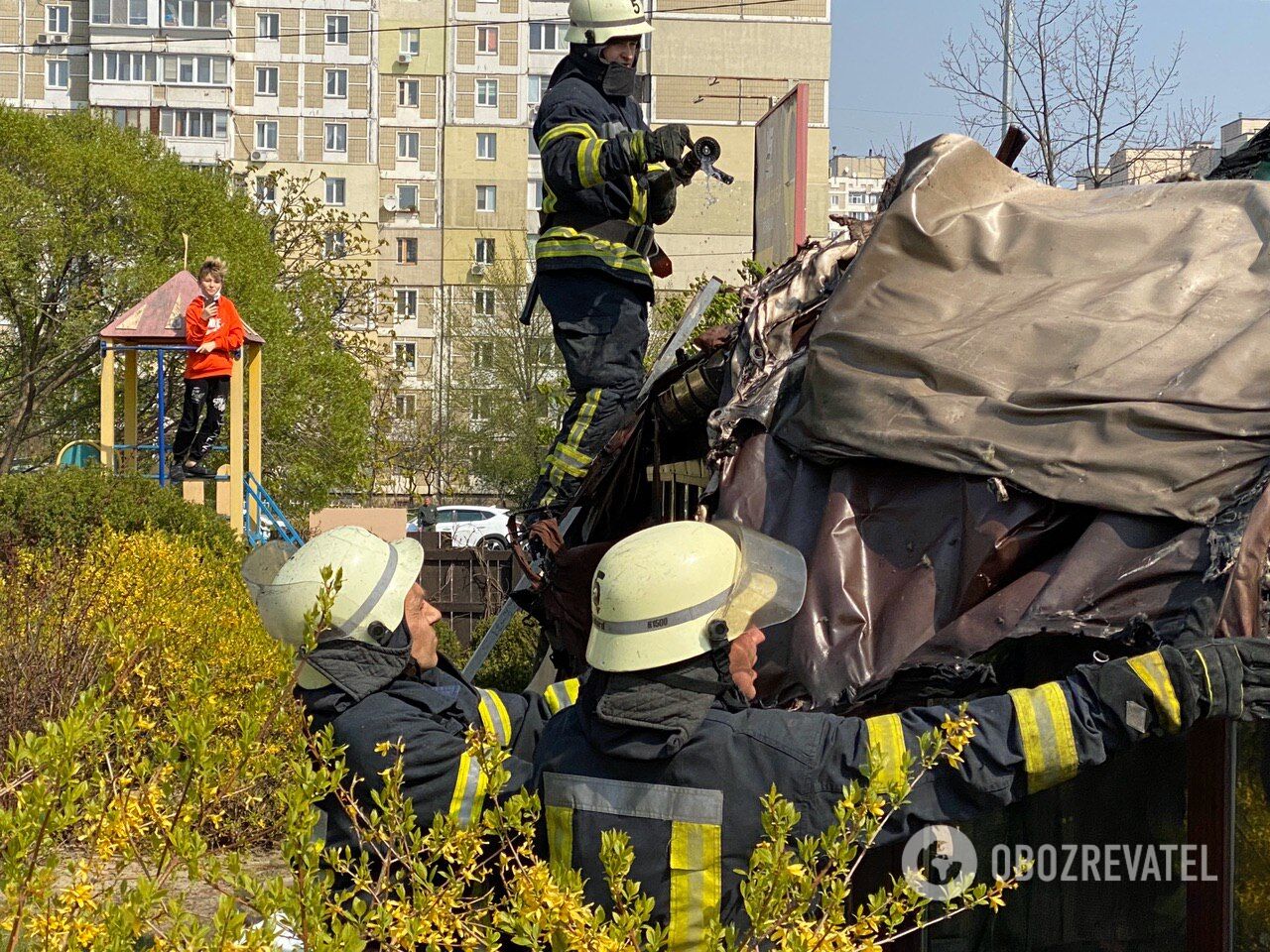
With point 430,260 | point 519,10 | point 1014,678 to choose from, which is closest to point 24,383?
point 1014,678

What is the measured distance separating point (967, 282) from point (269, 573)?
2.14m

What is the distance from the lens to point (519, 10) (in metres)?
57.4

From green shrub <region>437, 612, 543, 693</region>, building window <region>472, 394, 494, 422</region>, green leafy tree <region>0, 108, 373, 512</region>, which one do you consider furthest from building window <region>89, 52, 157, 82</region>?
green shrub <region>437, 612, 543, 693</region>

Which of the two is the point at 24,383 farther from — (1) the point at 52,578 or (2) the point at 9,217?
(1) the point at 52,578

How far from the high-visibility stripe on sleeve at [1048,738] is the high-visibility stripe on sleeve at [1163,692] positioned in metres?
0.15

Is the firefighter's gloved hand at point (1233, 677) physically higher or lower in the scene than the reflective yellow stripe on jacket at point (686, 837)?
higher

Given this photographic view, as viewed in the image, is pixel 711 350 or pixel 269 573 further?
pixel 711 350

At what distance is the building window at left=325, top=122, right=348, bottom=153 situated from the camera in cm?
5706

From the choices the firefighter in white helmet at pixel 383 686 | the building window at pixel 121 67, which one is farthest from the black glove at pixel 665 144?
the building window at pixel 121 67

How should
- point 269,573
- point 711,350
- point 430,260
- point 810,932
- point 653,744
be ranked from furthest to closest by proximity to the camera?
point 430,260, point 711,350, point 269,573, point 653,744, point 810,932

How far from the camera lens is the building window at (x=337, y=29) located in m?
56.4

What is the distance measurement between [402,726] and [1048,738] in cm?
135

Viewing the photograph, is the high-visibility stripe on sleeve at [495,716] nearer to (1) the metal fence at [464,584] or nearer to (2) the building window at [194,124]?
(1) the metal fence at [464,584]

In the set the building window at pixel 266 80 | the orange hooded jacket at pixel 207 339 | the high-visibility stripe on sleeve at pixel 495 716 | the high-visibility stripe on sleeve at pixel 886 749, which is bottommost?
the high-visibility stripe on sleeve at pixel 495 716
